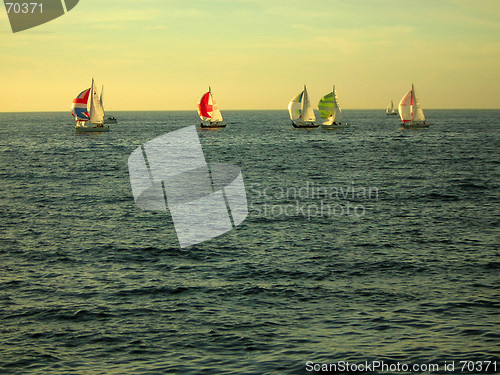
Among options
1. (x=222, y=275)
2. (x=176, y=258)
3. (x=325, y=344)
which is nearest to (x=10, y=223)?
(x=176, y=258)

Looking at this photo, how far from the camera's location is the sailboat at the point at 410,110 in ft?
407

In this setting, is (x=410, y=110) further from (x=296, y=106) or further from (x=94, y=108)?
(x=94, y=108)

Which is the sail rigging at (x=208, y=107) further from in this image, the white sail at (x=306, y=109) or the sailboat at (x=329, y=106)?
the sailboat at (x=329, y=106)

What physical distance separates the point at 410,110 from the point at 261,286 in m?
116

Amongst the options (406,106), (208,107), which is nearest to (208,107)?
(208,107)

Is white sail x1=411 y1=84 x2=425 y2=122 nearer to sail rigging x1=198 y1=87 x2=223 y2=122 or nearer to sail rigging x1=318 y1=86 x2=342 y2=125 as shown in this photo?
sail rigging x1=318 y1=86 x2=342 y2=125

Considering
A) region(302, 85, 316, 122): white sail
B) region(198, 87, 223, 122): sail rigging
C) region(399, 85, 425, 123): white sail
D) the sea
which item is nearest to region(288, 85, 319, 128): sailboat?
region(302, 85, 316, 122): white sail

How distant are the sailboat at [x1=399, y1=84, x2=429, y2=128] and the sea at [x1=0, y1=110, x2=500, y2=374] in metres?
78.5

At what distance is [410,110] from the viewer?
430 ft

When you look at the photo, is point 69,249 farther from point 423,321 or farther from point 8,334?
point 423,321

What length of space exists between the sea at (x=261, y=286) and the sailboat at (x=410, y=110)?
7851 centimetres

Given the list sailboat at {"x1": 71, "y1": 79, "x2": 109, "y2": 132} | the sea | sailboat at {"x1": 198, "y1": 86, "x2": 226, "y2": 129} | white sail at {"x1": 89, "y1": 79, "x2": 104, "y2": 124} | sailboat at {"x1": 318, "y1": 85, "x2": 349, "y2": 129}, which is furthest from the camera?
sailboat at {"x1": 198, "y1": 86, "x2": 226, "y2": 129}

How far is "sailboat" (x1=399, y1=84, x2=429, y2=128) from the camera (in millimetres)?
124062

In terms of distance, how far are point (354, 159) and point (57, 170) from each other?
1579 inches
